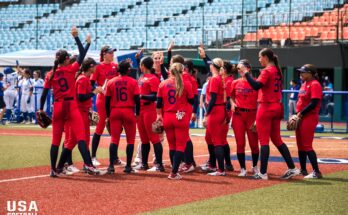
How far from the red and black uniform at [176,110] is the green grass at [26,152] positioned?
304cm

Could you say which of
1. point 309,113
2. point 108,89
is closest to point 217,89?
point 309,113

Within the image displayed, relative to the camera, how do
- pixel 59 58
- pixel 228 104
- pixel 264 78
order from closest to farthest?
1. pixel 264 78
2. pixel 59 58
3. pixel 228 104

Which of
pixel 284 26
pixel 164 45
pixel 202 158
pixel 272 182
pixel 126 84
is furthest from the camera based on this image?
pixel 164 45

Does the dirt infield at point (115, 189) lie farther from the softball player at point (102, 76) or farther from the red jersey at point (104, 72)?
the red jersey at point (104, 72)

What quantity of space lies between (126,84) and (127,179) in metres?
1.55

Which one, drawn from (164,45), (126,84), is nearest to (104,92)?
(126,84)

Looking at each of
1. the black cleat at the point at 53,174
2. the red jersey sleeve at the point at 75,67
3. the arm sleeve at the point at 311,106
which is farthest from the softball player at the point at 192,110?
the black cleat at the point at 53,174

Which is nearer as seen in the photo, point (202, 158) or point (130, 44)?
point (202, 158)

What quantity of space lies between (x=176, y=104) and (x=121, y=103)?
3.27ft

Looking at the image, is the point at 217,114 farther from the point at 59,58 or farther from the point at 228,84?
the point at 59,58

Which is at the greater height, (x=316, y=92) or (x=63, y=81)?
(x=63, y=81)

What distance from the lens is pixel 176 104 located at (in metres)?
11.8

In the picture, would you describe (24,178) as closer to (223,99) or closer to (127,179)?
(127,179)

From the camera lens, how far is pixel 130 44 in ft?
119
